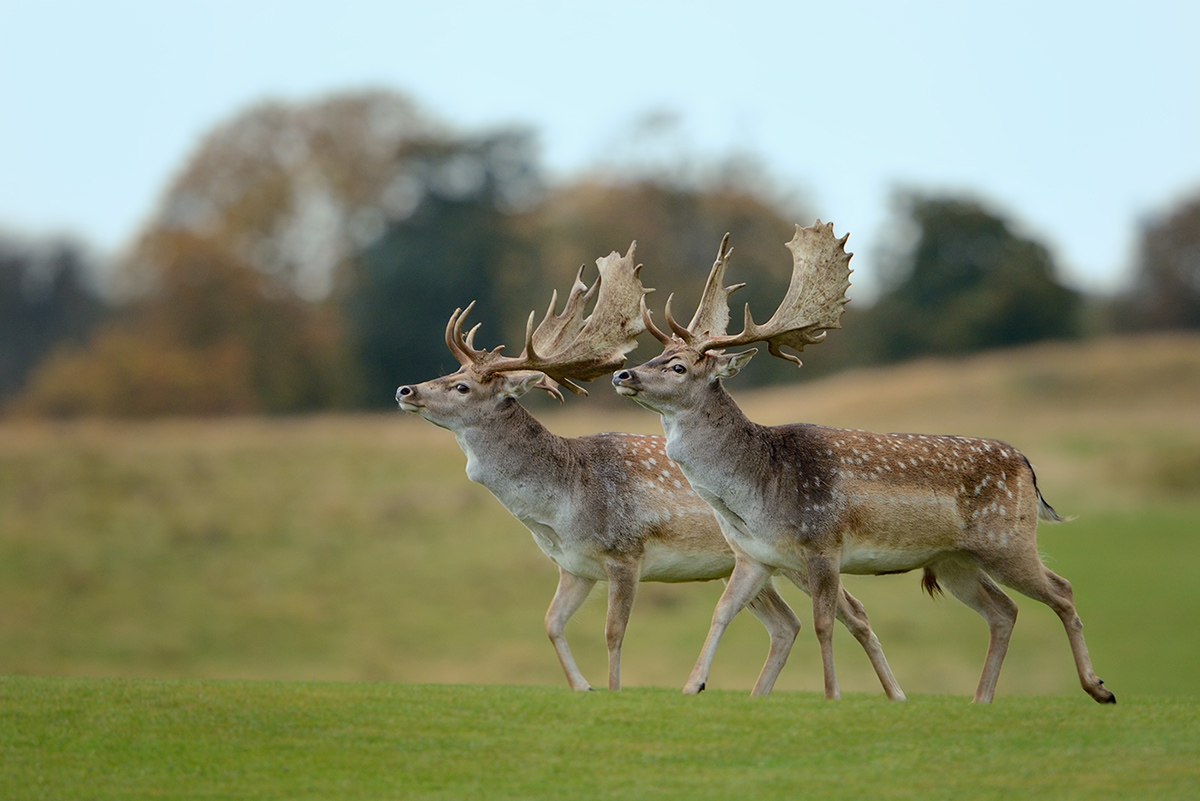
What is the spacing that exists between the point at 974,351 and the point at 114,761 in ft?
201

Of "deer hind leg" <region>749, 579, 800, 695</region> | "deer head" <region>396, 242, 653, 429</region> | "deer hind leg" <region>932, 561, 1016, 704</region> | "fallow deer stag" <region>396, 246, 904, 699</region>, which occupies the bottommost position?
"deer hind leg" <region>749, 579, 800, 695</region>

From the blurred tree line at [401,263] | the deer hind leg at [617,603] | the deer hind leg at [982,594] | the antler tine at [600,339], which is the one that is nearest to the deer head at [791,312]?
the antler tine at [600,339]

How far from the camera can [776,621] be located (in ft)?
41.3

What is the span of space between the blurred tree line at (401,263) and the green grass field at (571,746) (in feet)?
157

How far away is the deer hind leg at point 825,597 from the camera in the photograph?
1115cm

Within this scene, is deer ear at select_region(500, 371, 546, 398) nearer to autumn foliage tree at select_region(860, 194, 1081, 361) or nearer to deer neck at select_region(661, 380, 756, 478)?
deer neck at select_region(661, 380, 756, 478)

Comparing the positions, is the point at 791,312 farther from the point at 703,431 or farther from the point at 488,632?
the point at 488,632

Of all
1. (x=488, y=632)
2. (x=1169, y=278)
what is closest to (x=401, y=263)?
(x=488, y=632)

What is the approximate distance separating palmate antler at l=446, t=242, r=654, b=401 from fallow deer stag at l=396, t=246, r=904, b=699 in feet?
0.04

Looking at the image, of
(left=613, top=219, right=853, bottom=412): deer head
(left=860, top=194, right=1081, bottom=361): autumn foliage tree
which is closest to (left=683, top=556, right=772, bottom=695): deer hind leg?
(left=613, top=219, right=853, bottom=412): deer head

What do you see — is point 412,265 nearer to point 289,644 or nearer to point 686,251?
point 686,251

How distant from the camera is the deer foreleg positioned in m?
11.4

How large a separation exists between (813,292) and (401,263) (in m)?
51.9

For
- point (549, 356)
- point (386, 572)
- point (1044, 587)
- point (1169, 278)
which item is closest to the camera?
point (1044, 587)
